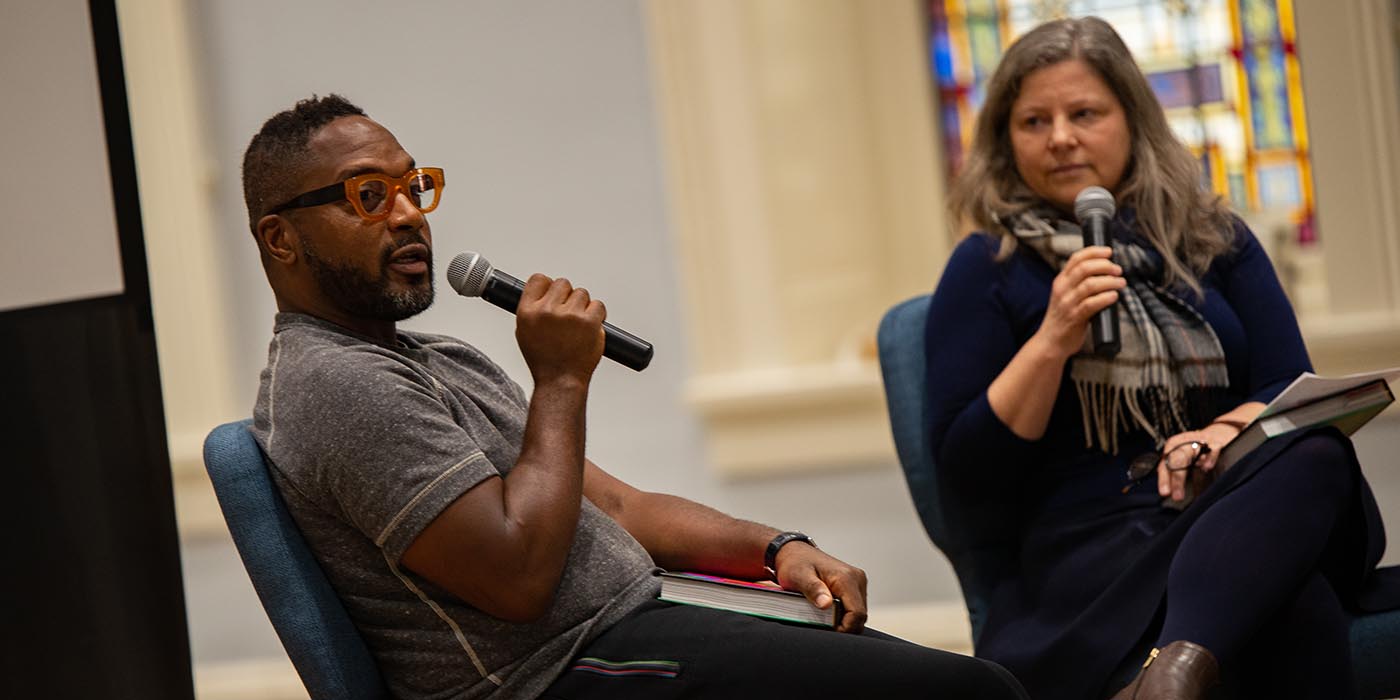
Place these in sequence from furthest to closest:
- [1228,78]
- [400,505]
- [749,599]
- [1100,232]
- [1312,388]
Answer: [1228,78], [1100,232], [1312,388], [749,599], [400,505]

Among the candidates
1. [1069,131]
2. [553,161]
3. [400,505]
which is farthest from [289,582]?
[553,161]

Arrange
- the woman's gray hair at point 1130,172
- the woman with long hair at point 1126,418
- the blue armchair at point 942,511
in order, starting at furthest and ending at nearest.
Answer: the woman's gray hair at point 1130,172
the blue armchair at point 942,511
the woman with long hair at point 1126,418

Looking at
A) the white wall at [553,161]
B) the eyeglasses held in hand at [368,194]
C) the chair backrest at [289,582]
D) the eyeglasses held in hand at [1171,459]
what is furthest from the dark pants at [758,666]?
the white wall at [553,161]

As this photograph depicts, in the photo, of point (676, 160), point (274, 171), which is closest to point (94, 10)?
point (274, 171)

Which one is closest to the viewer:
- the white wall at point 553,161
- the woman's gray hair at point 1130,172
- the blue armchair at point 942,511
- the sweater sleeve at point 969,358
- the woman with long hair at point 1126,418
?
the woman with long hair at point 1126,418

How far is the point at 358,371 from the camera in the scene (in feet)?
5.24

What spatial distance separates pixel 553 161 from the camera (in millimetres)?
4230

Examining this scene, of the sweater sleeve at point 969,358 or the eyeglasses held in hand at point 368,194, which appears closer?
the eyeglasses held in hand at point 368,194

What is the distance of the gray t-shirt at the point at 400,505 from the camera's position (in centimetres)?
154

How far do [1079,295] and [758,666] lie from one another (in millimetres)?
858

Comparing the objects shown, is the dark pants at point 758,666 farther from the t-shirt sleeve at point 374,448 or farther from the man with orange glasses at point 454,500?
the t-shirt sleeve at point 374,448

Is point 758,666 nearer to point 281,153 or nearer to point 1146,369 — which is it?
point 281,153

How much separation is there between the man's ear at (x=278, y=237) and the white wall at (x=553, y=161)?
7.81 ft

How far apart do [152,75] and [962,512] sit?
3166 millimetres
